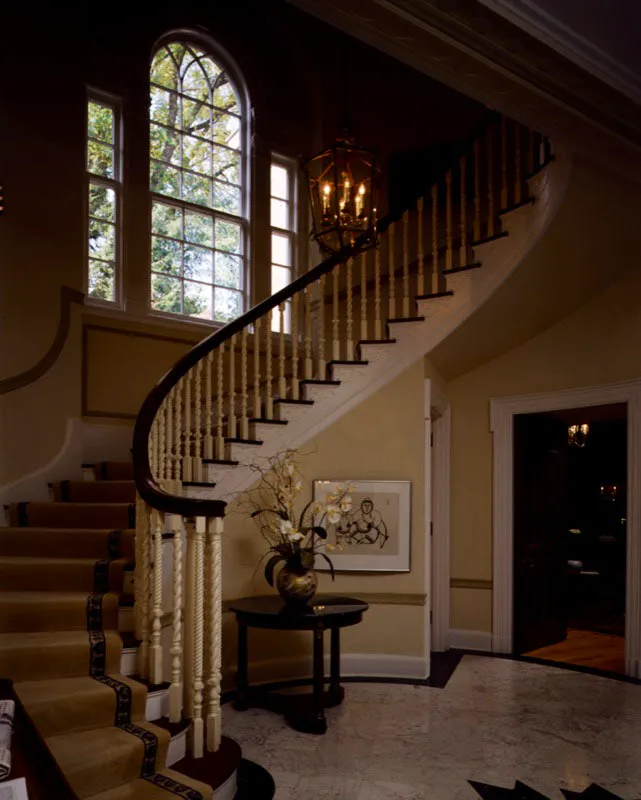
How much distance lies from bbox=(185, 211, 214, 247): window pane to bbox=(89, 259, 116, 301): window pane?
0.93 meters

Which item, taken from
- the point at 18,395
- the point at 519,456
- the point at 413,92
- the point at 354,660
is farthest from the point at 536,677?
the point at 413,92

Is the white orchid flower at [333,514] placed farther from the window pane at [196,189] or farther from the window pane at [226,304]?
the window pane at [196,189]

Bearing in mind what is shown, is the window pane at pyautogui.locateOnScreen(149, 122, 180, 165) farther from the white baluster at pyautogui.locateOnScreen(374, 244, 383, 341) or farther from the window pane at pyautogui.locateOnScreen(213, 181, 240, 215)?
the white baluster at pyautogui.locateOnScreen(374, 244, 383, 341)

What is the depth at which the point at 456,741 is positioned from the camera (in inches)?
174

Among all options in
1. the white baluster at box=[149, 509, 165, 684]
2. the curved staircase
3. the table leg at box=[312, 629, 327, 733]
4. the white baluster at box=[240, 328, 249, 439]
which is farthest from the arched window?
the white baluster at box=[149, 509, 165, 684]

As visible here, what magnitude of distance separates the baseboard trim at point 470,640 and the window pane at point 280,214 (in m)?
4.11

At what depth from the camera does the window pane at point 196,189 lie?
24.4 feet

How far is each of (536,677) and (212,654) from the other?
320cm

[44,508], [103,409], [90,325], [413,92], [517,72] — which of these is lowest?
[44,508]

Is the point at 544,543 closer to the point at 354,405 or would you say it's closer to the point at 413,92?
the point at 354,405

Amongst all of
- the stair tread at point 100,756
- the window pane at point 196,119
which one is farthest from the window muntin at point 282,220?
the stair tread at point 100,756

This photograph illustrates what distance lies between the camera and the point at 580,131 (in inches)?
111

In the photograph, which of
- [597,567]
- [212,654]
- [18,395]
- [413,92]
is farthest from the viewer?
[597,567]

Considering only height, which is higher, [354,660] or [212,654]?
[212,654]
